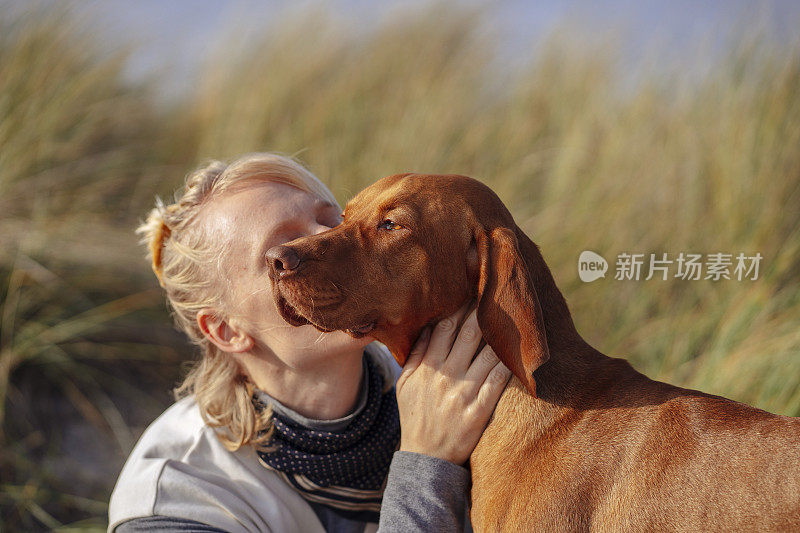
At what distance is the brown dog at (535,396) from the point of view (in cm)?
164

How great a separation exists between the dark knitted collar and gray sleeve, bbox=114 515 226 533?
30 cm

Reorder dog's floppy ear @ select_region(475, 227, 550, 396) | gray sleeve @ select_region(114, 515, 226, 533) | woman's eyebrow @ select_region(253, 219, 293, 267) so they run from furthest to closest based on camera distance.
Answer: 1. woman's eyebrow @ select_region(253, 219, 293, 267)
2. gray sleeve @ select_region(114, 515, 226, 533)
3. dog's floppy ear @ select_region(475, 227, 550, 396)

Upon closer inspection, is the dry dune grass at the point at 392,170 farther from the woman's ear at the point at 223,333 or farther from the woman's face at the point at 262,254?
the woman's face at the point at 262,254

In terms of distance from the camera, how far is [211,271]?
2.49 metres

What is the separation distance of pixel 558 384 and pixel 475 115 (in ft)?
11.6

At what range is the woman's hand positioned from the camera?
1.98 meters

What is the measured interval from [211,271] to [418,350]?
0.86 m

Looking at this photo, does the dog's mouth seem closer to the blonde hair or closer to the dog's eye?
the dog's eye

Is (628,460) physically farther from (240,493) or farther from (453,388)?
(240,493)

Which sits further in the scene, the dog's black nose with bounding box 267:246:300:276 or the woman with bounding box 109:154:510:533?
the woman with bounding box 109:154:510:533

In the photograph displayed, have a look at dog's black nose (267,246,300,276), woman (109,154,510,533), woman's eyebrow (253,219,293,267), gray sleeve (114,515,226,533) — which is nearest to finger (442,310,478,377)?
woman (109,154,510,533)

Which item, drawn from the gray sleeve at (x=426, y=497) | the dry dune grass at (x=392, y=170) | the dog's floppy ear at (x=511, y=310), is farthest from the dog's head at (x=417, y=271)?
the dry dune grass at (x=392, y=170)

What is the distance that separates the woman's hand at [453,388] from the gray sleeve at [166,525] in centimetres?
72

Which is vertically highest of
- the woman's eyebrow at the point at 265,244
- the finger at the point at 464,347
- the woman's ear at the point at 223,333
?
the woman's eyebrow at the point at 265,244
